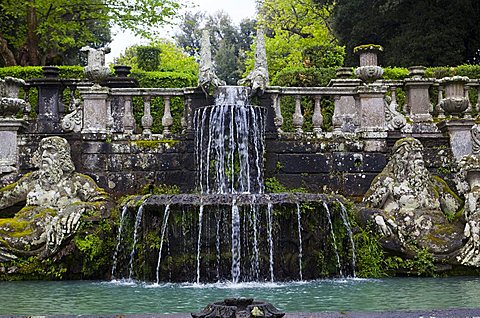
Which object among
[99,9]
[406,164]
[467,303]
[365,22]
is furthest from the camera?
[365,22]

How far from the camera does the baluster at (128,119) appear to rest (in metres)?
12.2

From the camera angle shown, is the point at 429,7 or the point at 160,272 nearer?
the point at 160,272

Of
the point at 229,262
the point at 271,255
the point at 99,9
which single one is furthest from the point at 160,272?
the point at 99,9

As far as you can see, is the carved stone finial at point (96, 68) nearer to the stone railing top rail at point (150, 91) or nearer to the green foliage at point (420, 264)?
the stone railing top rail at point (150, 91)

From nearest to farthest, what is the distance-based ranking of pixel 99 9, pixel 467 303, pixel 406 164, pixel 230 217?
pixel 467 303, pixel 230 217, pixel 406 164, pixel 99 9

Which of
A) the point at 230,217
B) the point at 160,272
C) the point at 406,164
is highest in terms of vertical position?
the point at 406,164

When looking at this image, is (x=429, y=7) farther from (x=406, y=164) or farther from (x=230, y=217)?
(x=230, y=217)

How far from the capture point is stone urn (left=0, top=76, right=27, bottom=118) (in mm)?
11688

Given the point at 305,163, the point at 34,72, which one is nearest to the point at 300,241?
the point at 305,163

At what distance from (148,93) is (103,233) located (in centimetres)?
336

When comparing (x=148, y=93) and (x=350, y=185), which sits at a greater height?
(x=148, y=93)

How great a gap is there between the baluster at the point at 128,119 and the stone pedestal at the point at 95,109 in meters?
A: 0.35

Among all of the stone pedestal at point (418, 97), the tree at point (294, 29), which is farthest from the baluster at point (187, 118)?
the tree at point (294, 29)

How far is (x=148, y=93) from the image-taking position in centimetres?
1232
